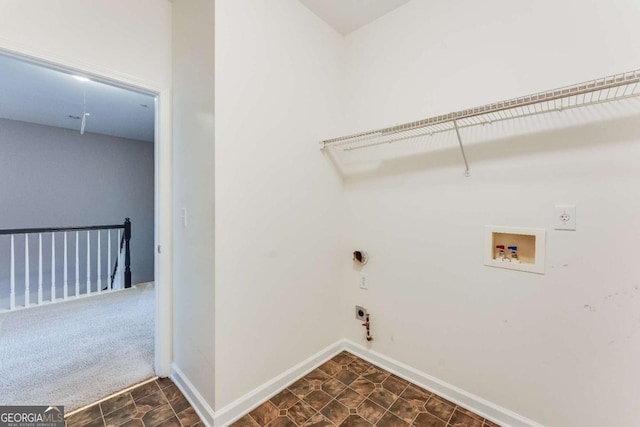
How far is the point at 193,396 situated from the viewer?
5.34ft

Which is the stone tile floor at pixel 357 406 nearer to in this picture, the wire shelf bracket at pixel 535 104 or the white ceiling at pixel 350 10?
the wire shelf bracket at pixel 535 104

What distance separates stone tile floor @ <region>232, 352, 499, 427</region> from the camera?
1488 mm

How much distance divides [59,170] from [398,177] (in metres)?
5.70

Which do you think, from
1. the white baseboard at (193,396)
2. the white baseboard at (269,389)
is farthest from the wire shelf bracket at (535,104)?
the white baseboard at (193,396)

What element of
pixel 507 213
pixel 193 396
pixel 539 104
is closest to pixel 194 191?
pixel 193 396

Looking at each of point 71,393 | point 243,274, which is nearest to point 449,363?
point 243,274

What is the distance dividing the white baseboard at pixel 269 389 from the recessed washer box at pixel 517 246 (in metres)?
1.35

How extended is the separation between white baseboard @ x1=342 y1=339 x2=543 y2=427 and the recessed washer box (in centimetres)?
80

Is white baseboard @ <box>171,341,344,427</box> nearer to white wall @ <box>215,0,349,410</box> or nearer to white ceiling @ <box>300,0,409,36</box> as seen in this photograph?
white wall @ <box>215,0,349,410</box>

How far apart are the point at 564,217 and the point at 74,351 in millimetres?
3539

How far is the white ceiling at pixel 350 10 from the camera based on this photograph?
1823mm

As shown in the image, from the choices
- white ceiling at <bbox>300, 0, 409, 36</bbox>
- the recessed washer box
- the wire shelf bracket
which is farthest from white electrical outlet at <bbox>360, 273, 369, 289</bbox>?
white ceiling at <bbox>300, 0, 409, 36</bbox>

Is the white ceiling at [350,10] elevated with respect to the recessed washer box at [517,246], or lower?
elevated

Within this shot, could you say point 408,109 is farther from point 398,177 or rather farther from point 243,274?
point 243,274
